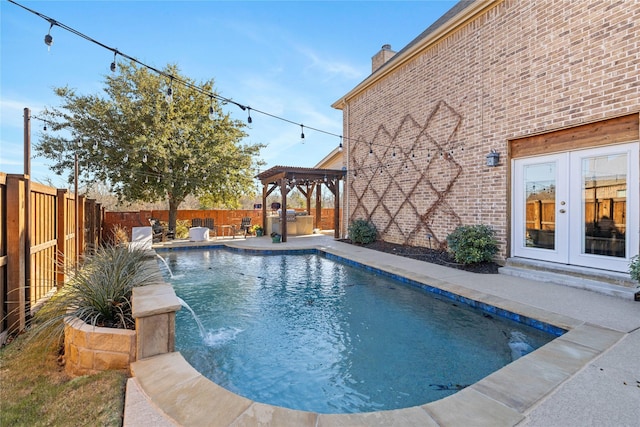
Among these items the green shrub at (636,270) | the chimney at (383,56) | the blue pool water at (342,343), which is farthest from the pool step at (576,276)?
the chimney at (383,56)

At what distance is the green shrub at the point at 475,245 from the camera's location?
596 centimetres

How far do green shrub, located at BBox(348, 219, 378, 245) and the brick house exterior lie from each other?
59 centimetres

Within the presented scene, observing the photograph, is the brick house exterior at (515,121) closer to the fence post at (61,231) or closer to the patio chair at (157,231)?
the fence post at (61,231)

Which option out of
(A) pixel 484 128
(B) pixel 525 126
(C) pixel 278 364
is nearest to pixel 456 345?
(C) pixel 278 364

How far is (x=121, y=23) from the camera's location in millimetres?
6129

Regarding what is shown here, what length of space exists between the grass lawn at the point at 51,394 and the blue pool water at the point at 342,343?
86 cm

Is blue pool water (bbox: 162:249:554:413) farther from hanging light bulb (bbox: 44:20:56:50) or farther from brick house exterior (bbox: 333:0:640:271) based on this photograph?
hanging light bulb (bbox: 44:20:56:50)

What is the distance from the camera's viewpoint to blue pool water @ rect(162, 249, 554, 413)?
2500 millimetres

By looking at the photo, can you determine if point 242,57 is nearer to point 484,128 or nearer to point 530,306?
point 484,128

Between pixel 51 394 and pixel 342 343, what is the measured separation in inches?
95.0

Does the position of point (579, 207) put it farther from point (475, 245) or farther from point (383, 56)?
point (383, 56)

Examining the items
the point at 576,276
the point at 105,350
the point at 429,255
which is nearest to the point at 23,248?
the point at 105,350

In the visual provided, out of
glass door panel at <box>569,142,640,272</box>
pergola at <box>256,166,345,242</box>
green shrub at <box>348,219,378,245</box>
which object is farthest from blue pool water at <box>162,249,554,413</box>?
pergola at <box>256,166,345,242</box>

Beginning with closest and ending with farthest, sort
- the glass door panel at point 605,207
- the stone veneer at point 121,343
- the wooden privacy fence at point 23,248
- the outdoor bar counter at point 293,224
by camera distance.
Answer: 1. the stone veneer at point 121,343
2. the wooden privacy fence at point 23,248
3. the glass door panel at point 605,207
4. the outdoor bar counter at point 293,224
